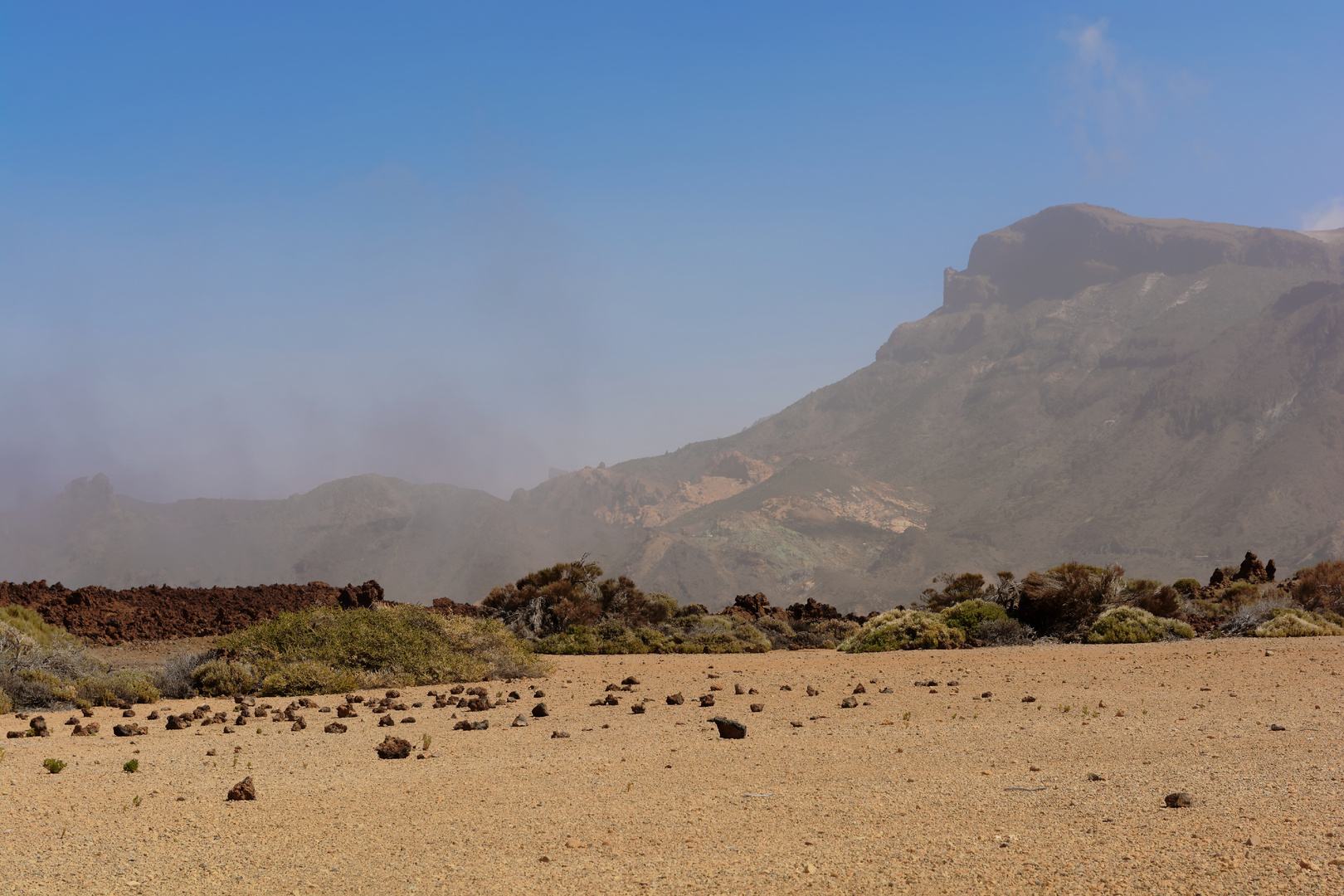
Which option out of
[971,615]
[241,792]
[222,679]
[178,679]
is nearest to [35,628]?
[178,679]

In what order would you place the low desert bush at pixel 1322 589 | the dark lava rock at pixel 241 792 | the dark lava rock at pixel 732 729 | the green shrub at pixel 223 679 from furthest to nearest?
the low desert bush at pixel 1322 589 → the green shrub at pixel 223 679 → the dark lava rock at pixel 732 729 → the dark lava rock at pixel 241 792

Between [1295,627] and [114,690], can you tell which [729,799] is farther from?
[1295,627]

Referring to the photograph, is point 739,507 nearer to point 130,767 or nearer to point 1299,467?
point 1299,467

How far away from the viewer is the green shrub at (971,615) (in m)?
18.5

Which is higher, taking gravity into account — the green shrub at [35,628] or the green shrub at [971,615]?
the green shrub at [35,628]

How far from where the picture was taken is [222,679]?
12758 mm

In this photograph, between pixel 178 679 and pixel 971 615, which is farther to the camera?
pixel 971 615

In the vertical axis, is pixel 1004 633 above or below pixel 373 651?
below

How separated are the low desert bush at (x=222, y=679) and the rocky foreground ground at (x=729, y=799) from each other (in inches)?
60.7

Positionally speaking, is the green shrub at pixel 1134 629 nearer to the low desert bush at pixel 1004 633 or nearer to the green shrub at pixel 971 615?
the low desert bush at pixel 1004 633

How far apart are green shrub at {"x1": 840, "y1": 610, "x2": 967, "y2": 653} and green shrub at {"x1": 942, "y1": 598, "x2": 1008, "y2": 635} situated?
0.39 m

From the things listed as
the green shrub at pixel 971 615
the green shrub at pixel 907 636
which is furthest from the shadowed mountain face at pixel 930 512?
the green shrub at pixel 907 636

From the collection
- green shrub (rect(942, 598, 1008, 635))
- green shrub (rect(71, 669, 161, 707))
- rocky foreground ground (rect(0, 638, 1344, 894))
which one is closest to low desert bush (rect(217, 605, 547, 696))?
green shrub (rect(71, 669, 161, 707))

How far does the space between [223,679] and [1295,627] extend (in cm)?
1825
